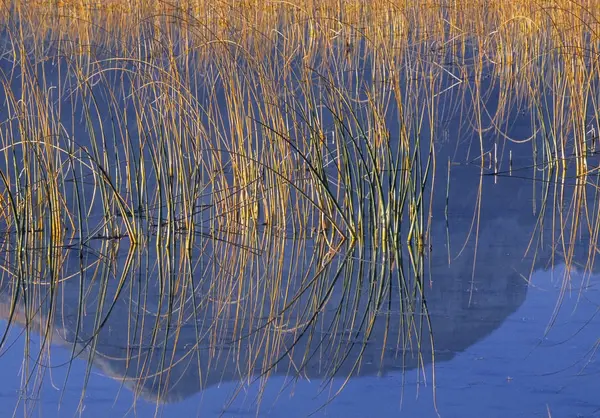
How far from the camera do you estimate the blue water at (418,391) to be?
2139 mm

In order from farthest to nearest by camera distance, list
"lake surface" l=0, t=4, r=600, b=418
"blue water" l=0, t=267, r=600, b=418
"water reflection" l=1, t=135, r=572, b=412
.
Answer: "water reflection" l=1, t=135, r=572, b=412 < "lake surface" l=0, t=4, r=600, b=418 < "blue water" l=0, t=267, r=600, b=418

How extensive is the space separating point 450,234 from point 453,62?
10.5 feet

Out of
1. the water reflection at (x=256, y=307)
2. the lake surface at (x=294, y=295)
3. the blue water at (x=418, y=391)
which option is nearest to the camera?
the blue water at (x=418, y=391)

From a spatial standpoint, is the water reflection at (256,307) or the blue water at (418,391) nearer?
the blue water at (418,391)

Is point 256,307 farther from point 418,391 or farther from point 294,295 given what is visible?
point 418,391

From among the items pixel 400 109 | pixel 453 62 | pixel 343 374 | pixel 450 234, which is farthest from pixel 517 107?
pixel 343 374

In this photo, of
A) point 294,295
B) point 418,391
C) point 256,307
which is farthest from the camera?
point 294,295

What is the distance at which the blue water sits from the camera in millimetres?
2139

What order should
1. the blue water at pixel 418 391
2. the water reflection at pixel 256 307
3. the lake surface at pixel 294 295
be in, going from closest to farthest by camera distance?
the blue water at pixel 418 391 → the lake surface at pixel 294 295 → the water reflection at pixel 256 307

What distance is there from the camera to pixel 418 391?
2.23 meters

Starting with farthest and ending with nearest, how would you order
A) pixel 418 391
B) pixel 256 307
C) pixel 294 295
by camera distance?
pixel 294 295 < pixel 256 307 < pixel 418 391

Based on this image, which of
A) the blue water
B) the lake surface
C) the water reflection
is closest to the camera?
the blue water

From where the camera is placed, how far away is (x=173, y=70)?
3.54 metres

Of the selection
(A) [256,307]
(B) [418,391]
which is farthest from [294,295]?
(B) [418,391]
